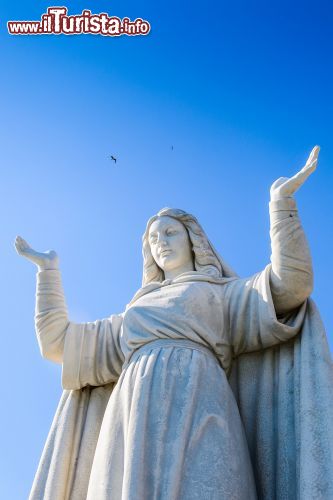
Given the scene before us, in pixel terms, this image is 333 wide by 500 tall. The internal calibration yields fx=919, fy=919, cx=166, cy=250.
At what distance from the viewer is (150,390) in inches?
360

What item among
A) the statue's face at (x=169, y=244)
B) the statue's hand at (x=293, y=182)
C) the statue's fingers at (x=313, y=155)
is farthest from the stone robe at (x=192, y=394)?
the statue's fingers at (x=313, y=155)

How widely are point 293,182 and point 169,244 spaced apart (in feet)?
5.86

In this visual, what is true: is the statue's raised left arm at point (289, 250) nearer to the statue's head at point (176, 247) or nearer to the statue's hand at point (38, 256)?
the statue's head at point (176, 247)

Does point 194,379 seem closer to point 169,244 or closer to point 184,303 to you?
point 184,303

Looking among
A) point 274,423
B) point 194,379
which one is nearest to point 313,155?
point 194,379

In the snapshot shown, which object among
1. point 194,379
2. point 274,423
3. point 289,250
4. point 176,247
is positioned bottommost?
point 274,423

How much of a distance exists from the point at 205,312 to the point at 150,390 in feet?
3.78

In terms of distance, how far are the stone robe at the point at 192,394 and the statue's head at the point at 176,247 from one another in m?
0.41

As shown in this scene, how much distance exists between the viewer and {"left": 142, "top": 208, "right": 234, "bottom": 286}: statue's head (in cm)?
1080

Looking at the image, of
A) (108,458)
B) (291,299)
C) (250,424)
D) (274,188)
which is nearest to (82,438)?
(108,458)

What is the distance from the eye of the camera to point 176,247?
1085 centimetres

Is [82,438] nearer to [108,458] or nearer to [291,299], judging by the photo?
[108,458]

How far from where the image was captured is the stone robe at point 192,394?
8.58m

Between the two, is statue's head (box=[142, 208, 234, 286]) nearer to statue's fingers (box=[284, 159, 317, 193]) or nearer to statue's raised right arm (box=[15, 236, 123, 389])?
statue's raised right arm (box=[15, 236, 123, 389])
